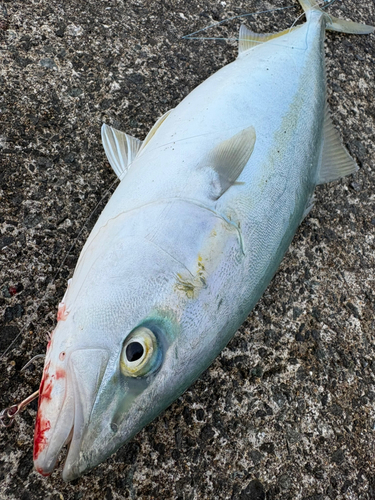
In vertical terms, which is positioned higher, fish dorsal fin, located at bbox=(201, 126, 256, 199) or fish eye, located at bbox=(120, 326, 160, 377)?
fish dorsal fin, located at bbox=(201, 126, 256, 199)

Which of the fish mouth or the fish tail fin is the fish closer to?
the fish mouth

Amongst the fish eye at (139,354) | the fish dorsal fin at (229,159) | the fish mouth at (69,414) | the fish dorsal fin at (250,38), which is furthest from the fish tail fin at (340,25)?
the fish mouth at (69,414)

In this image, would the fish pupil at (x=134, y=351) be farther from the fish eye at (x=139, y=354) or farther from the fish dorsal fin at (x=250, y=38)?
the fish dorsal fin at (x=250, y=38)

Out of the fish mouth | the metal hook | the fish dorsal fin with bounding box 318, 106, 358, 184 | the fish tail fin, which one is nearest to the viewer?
the fish mouth

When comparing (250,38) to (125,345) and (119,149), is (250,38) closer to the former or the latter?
(119,149)

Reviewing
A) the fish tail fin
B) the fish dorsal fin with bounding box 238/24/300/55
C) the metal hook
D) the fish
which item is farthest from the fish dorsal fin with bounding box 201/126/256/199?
the fish tail fin

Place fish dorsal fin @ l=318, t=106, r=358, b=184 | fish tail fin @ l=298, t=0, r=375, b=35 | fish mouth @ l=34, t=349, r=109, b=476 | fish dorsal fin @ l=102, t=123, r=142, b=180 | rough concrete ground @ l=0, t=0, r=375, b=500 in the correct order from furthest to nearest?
→ fish tail fin @ l=298, t=0, r=375, b=35, fish dorsal fin @ l=318, t=106, r=358, b=184, fish dorsal fin @ l=102, t=123, r=142, b=180, rough concrete ground @ l=0, t=0, r=375, b=500, fish mouth @ l=34, t=349, r=109, b=476

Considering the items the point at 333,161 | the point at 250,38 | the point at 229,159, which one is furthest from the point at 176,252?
the point at 250,38
